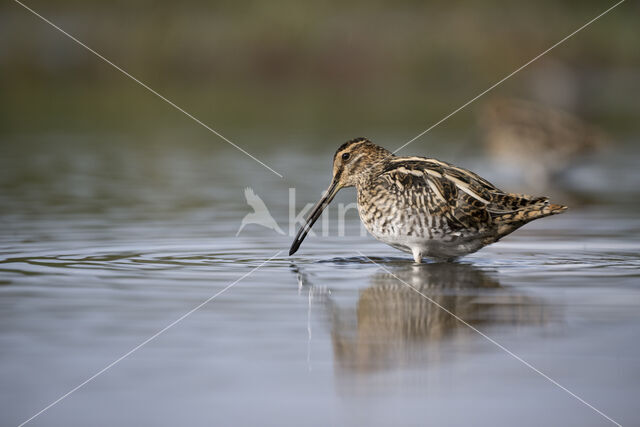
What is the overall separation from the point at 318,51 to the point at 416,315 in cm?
4263

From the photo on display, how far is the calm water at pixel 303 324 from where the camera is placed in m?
5.40

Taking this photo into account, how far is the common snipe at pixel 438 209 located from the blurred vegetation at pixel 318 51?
2676 centimetres

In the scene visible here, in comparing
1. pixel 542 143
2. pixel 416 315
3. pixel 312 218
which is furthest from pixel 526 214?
pixel 542 143

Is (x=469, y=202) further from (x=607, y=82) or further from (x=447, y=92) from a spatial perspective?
(x=607, y=82)

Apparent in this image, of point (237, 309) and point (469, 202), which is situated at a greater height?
point (469, 202)

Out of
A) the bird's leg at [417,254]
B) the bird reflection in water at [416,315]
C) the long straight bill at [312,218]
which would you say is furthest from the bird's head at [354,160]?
the bird reflection in water at [416,315]

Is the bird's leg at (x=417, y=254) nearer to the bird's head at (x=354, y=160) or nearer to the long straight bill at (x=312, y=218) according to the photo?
the bird's head at (x=354, y=160)

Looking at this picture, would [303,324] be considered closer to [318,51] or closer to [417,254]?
[417,254]

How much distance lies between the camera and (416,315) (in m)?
7.37

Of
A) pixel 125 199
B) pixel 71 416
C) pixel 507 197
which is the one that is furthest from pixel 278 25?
pixel 71 416

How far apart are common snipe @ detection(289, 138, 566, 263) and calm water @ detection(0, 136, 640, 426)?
0.25 meters

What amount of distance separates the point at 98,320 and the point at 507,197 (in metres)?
4.08

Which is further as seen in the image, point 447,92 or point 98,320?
point 447,92

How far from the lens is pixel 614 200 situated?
14617mm
